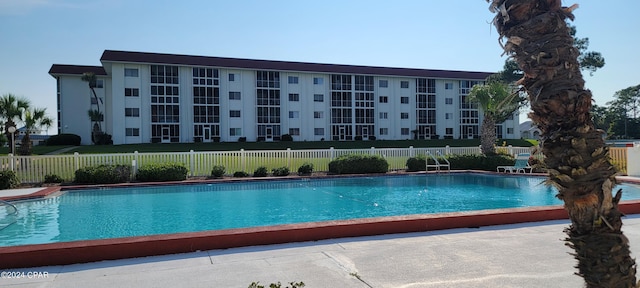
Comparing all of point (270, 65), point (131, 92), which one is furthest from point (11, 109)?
point (270, 65)

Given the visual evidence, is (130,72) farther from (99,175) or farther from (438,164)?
(438,164)

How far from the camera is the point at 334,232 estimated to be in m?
6.31

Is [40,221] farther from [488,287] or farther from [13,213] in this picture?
[488,287]

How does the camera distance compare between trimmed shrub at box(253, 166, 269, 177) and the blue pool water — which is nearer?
the blue pool water

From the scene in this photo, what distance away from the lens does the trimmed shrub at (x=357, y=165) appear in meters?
19.5

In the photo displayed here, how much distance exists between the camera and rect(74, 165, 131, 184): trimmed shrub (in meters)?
16.0

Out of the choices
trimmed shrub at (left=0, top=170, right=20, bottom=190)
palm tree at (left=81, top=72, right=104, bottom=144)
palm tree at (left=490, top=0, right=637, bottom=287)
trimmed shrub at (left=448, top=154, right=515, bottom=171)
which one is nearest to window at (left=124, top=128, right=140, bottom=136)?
palm tree at (left=81, top=72, right=104, bottom=144)

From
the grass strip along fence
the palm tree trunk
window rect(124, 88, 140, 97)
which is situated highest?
window rect(124, 88, 140, 97)

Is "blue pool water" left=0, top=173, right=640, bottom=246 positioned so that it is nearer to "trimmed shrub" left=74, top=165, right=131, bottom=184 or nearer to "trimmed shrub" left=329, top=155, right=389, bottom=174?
"trimmed shrub" left=74, top=165, right=131, bottom=184

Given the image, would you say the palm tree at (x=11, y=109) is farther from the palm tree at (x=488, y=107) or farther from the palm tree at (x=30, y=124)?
the palm tree at (x=488, y=107)

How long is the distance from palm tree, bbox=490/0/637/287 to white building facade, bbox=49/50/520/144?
43657 mm

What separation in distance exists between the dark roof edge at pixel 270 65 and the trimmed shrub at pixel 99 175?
2751 cm

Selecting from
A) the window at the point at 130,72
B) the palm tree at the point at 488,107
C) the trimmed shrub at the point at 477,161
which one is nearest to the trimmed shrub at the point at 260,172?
the trimmed shrub at the point at 477,161

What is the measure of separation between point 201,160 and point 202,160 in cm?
4
